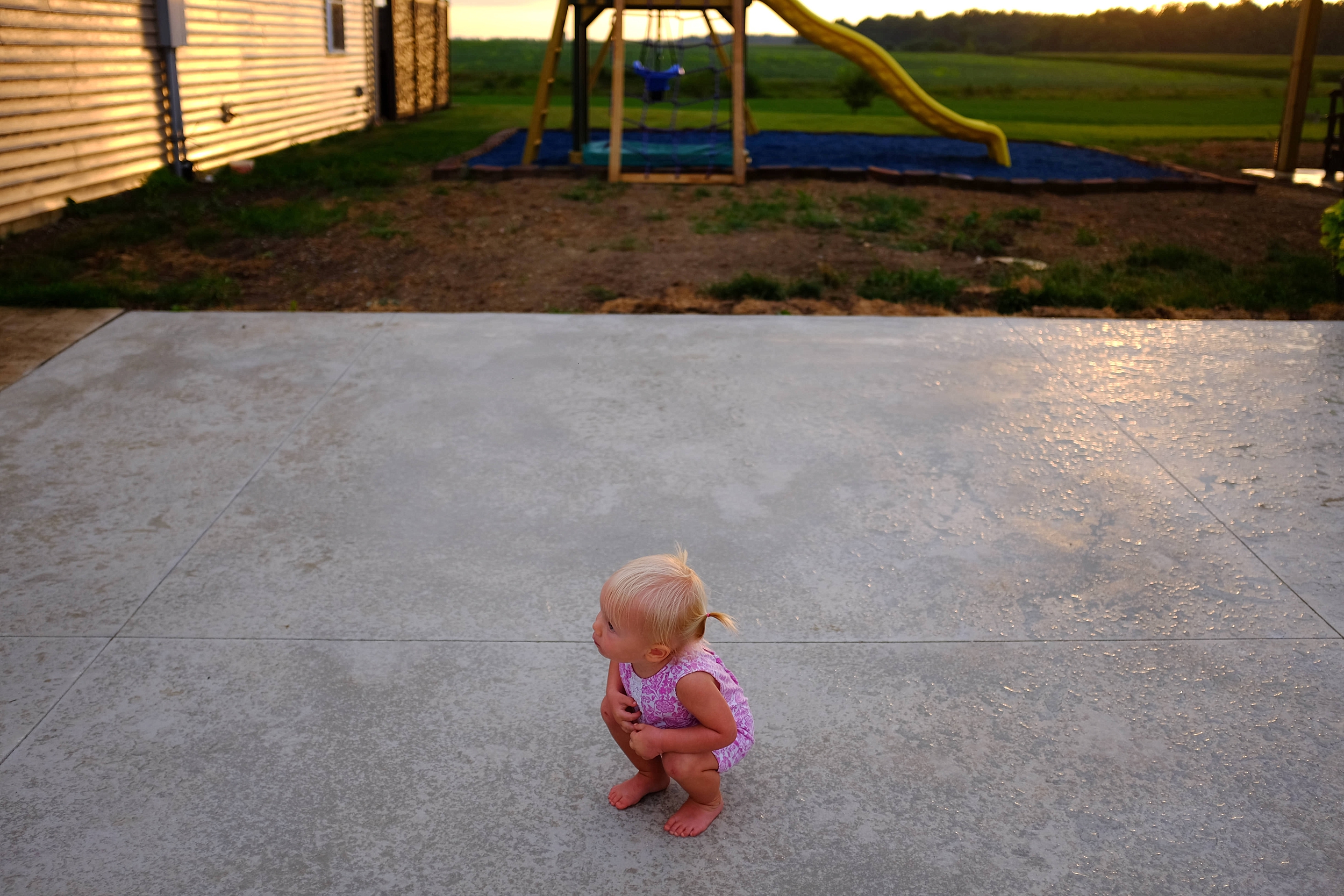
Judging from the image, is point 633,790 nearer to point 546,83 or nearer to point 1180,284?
point 1180,284

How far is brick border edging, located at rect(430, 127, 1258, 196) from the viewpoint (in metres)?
10.3

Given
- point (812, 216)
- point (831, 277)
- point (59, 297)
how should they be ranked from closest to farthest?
point (59, 297) → point (831, 277) → point (812, 216)

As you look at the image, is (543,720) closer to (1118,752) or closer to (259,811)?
(259,811)

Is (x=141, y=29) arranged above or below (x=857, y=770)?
above

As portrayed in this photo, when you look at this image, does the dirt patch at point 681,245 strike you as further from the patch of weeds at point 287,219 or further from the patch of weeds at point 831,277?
the patch of weeds at point 287,219

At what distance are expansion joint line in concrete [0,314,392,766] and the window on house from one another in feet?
39.7

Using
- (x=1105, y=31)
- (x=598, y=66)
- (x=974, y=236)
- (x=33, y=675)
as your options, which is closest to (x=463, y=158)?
(x=598, y=66)

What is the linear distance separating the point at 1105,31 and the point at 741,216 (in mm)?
39024

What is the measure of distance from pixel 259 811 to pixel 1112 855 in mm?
1534

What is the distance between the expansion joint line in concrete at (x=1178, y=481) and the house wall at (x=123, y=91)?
24.2 ft

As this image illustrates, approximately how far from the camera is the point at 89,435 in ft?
12.3

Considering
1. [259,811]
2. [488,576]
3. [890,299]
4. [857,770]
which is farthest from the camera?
[890,299]

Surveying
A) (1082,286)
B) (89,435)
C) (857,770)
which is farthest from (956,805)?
(1082,286)

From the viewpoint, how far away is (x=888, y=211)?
9.16m
